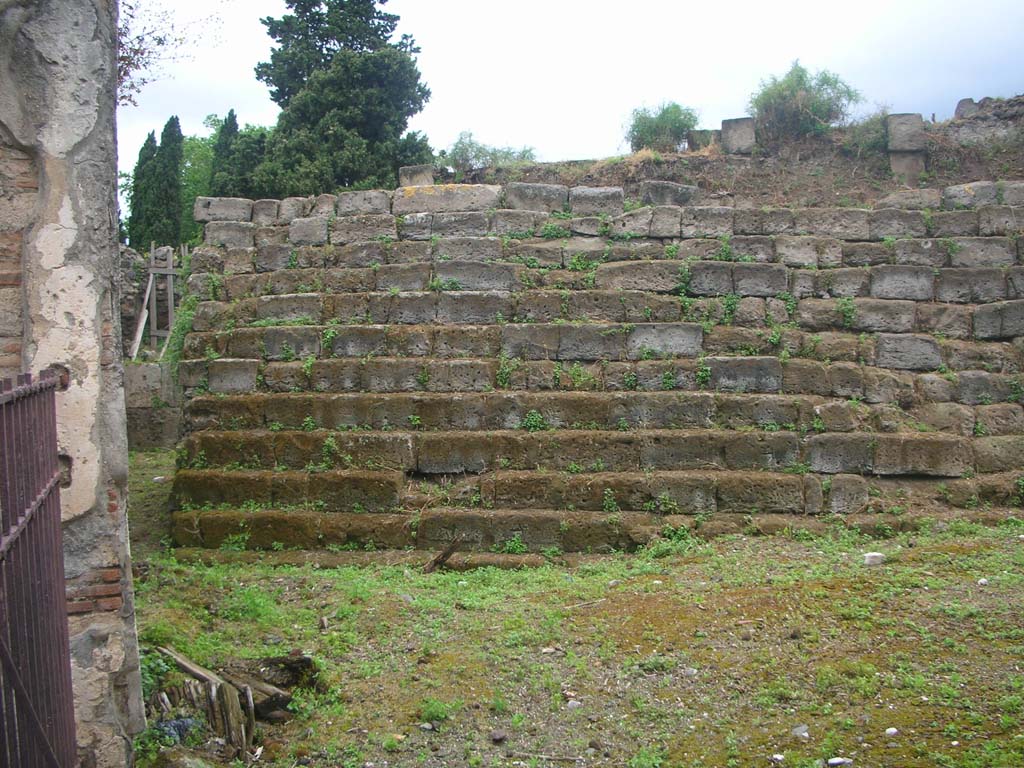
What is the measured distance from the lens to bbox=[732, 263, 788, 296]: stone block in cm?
901

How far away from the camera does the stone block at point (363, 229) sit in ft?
31.5

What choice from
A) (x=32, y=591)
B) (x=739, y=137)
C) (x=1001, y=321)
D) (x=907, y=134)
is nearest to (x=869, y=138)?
(x=907, y=134)

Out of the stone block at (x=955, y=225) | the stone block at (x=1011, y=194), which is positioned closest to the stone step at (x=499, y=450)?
the stone block at (x=955, y=225)

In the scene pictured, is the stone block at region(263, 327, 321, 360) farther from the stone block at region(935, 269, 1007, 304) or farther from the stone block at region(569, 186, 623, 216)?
the stone block at region(935, 269, 1007, 304)

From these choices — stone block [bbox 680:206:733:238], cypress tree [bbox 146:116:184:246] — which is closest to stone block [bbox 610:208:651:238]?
stone block [bbox 680:206:733:238]

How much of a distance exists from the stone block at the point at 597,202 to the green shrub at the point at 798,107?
3.44 meters

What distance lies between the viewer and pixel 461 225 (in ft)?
31.3

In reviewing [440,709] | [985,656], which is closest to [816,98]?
[985,656]

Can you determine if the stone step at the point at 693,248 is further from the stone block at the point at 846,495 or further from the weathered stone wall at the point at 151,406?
the weathered stone wall at the point at 151,406

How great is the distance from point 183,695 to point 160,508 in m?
4.73

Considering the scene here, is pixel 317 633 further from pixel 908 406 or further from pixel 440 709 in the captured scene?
pixel 908 406

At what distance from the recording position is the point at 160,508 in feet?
29.8

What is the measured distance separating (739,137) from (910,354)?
437 centimetres

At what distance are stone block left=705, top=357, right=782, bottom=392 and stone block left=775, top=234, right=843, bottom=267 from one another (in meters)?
1.44
